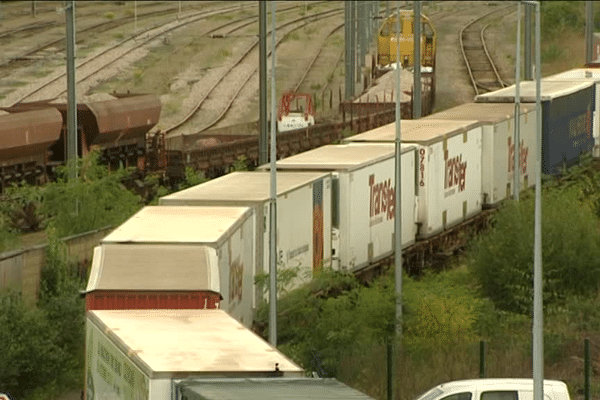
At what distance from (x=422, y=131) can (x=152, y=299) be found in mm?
20916

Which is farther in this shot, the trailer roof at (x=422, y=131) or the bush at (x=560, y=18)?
the bush at (x=560, y=18)

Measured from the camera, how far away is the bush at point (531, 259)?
3578 cm

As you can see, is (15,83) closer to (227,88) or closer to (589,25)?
(227,88)

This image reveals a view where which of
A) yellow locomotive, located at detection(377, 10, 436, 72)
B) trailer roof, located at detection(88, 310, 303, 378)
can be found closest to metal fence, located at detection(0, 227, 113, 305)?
trailer roof, located at detection(88, 310, 303, 378)

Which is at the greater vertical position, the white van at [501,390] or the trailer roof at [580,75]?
the trailer roof at [580,75]

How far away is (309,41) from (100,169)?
66.7 m

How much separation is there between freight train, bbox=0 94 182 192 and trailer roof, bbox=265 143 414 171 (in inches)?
305

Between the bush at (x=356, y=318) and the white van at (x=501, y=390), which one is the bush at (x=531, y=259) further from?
Answer: the white van at (x=501, y=390)

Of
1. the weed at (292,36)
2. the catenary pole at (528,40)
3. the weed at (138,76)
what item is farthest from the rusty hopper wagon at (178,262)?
the weed at (292,36)

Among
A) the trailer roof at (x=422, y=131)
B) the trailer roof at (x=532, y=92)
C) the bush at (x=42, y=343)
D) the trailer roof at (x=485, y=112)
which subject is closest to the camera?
the bush at (x=42, y=343)

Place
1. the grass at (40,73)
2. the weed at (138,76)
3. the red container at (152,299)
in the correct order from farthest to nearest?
1. the weed at (138,76)
2. the grass at (40,73)
3. the red container at (152,299)

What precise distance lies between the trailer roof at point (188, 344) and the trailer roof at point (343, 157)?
15.9m

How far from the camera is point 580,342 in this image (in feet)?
98.1

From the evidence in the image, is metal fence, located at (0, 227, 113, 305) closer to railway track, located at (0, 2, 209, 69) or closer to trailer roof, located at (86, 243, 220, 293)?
trailer roof, located at (86, 243, 220, 293)
